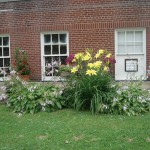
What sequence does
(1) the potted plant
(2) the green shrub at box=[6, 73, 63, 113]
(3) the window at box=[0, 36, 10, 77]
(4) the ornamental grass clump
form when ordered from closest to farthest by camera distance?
(4) the ornamental grass clump < (2) the green shrub at box=[6, 73, 63, 113] < (1) the potted plant < (3) the window at box=[0, 36, 10, 77]

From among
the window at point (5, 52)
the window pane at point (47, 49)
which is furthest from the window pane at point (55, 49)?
the window at point (5, 52)

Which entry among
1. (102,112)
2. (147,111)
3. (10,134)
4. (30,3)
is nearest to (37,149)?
(10,134)

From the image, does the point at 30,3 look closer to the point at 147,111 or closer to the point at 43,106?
the point at 43,106

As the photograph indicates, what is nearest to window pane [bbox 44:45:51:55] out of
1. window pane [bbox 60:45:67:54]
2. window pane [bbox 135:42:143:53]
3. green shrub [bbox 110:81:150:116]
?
window pane [bbox 60:45:67:54]

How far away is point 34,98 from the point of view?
29.4 feet

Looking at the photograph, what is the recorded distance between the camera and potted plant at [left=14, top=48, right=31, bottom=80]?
1373cm

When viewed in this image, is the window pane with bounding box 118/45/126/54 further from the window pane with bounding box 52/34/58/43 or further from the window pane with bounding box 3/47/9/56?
the window pane with bounding box 3/47/9/56

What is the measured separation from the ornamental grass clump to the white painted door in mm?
4311

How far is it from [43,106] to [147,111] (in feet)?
8.30

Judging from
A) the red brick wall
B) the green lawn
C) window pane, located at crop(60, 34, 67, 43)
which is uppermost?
the red brick wall

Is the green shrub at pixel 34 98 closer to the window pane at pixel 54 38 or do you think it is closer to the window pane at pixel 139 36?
the window pane at pixel 54 38

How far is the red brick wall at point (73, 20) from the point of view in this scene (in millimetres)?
13062

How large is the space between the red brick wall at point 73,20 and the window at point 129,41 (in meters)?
0.29

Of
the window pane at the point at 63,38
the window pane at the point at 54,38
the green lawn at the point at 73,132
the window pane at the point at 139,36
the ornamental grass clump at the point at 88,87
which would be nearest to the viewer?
the green lawn at the point at 73,132
